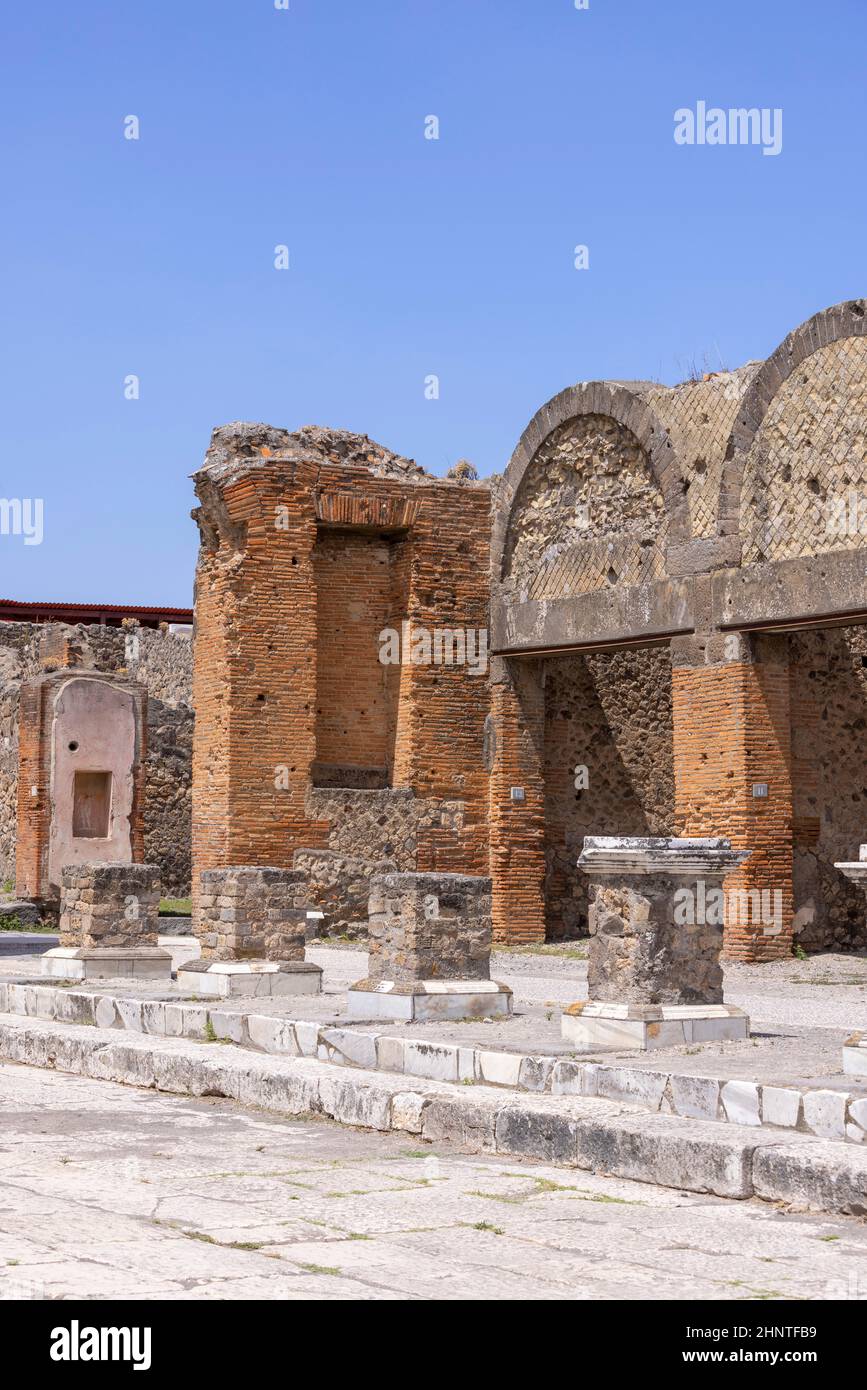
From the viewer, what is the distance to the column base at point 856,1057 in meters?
7.04

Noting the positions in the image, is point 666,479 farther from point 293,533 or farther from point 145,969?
point 145,969

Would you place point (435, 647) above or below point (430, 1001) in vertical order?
above

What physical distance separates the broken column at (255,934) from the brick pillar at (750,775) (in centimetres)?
480

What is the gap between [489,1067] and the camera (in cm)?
803

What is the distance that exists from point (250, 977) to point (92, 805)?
32.0 feet

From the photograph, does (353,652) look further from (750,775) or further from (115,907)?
(115,907)

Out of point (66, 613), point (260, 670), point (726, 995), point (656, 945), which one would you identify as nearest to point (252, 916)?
point (726, 995)

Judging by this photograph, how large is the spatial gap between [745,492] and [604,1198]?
420 inches

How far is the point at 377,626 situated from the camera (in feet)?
61.2

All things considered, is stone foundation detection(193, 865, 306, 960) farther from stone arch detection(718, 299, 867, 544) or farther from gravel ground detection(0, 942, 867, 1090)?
stone arch detection(718, 299, 867, 544)
